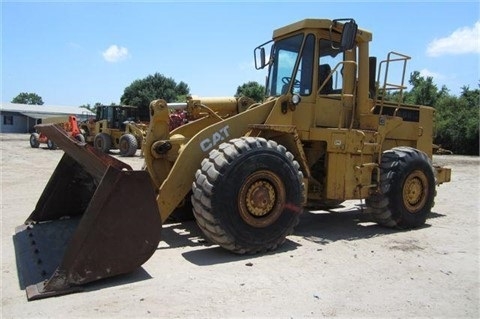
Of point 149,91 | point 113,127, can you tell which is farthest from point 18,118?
point 113,127

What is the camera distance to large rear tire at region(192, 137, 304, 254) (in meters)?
5.06

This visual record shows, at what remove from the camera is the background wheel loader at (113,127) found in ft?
72.0

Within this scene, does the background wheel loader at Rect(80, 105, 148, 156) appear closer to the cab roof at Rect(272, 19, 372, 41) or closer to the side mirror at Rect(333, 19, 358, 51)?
the cab roof at Rect(272, 19, 372, 41)

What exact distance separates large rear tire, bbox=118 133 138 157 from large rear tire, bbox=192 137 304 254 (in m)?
16.1

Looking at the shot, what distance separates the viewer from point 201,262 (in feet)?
16.4

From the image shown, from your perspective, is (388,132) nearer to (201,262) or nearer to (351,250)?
(351,250)

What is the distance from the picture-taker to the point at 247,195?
532cm

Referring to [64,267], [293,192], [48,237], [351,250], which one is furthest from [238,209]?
[48,237]

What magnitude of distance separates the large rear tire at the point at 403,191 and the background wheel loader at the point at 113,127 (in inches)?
633

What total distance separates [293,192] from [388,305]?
198cm

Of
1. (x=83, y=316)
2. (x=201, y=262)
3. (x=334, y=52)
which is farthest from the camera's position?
(x=334, y=52)

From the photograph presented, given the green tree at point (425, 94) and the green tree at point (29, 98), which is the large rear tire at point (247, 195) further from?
the green tree at point (29, 98)

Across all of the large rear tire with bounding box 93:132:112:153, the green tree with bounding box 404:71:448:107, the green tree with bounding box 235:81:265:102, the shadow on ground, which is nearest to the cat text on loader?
the shadow on ground

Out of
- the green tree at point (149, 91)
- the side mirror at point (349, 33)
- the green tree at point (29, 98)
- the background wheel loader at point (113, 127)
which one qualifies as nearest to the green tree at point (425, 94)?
the background wheel loader at point (113, 127)
